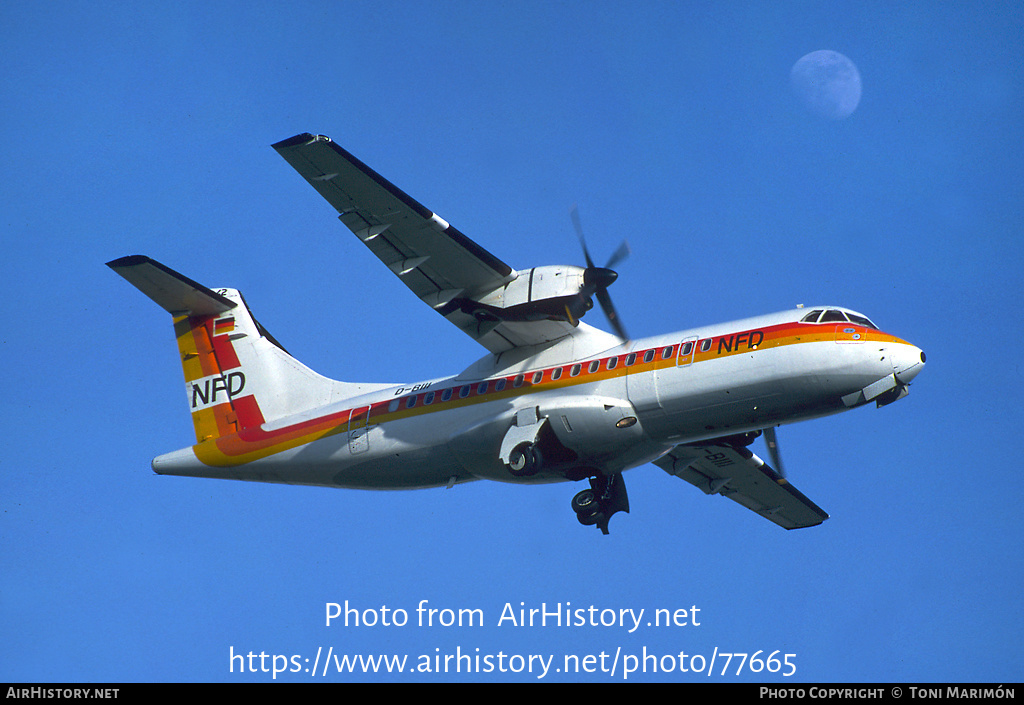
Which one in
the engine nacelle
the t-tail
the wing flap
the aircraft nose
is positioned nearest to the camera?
the aircraft nose

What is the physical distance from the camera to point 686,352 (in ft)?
56.1

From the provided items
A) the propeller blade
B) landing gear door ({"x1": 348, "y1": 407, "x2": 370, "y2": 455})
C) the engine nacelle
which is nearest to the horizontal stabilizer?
landing gear door ({"x1": 348, "y1": 407, "x2": 370, "y2": 455})

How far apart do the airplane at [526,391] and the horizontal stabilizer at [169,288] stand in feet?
0.17

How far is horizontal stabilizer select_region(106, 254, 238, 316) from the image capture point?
19.7 meters

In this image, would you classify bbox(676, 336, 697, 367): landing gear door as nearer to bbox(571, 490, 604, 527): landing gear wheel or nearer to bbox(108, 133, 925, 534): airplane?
bbox(108, 133, 925, 534): airplane

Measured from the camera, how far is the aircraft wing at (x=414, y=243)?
652 inches

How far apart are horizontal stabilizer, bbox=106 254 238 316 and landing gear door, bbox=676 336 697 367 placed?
9.51 metres

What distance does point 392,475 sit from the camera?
19.2m

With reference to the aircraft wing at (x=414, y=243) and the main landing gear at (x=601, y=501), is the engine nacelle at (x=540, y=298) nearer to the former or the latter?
the aircraft wing at (x=414, y=243)

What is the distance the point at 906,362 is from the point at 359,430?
907 centimetres
